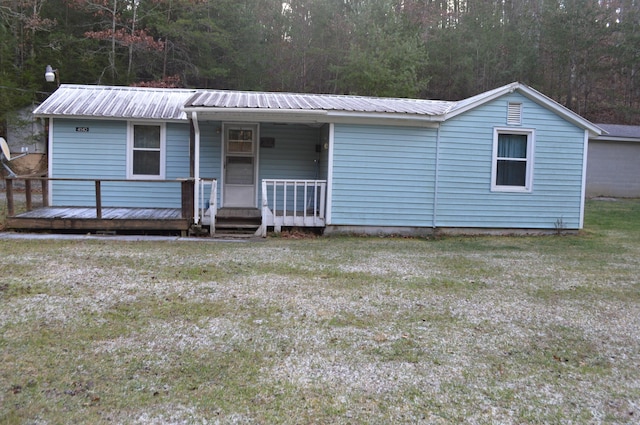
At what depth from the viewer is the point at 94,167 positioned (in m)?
10.8

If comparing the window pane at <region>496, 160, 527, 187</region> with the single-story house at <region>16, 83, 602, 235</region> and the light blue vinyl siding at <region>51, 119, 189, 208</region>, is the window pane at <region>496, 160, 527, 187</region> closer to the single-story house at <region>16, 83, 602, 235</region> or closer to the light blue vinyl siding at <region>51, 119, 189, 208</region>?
the single-story house at <region>16, 83, 602, 235</region>

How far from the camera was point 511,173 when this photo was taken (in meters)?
10.3

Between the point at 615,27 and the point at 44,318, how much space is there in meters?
30.0

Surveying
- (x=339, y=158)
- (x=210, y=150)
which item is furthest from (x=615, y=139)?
(x=210, y=150)

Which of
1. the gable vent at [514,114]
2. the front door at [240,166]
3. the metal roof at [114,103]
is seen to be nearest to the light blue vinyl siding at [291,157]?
the front door at [240,166]

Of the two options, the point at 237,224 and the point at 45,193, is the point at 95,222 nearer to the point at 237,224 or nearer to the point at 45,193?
the point at 45,193

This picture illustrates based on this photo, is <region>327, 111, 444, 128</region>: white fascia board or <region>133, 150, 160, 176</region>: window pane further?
<region>133, 150, 160, 176</region>: window pane

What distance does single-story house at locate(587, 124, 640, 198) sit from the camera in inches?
754

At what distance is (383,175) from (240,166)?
10.7ft

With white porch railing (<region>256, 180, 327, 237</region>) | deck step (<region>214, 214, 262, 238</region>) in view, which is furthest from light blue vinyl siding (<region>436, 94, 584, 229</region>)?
deck step (<region>214, 214, 262, 238</region>)

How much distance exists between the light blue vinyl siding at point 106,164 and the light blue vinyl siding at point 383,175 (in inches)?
142

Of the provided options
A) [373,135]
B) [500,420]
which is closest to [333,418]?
[500,420]

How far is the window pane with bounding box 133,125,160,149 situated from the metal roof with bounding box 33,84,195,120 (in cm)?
37

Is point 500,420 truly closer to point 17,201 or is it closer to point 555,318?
point 555,318
